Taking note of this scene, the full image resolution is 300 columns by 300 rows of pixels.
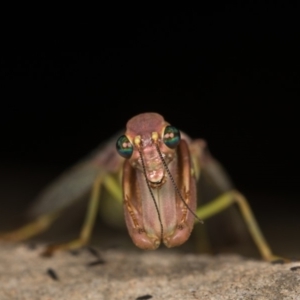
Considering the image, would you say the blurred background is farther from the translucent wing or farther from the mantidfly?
the mantidfly

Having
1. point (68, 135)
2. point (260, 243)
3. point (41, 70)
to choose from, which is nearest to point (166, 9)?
point (41, 70)

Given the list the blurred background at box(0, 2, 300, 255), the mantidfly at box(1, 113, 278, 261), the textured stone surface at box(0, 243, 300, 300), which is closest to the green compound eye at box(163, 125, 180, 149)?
the mantidfly at box(1, 113, 278, 261)

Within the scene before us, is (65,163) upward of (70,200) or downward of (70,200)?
upward

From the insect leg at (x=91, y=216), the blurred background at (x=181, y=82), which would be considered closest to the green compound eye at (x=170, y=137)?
the insect leg at (x=91, y=216)

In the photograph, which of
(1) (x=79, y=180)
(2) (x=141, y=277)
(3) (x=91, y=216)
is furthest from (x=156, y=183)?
(1) (x=79, y=180)

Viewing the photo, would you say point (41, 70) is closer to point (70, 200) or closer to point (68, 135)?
point (68, 135)

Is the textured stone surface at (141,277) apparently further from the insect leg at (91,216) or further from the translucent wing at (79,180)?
the translucent wing at (79,180)
